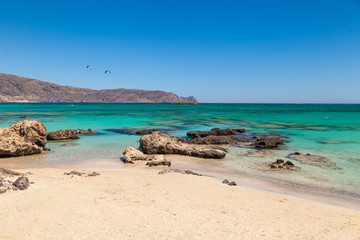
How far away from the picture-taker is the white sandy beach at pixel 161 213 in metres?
4.92

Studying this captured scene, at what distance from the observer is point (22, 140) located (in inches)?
545

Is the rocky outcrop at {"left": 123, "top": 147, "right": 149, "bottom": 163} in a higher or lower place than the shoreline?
→ higher

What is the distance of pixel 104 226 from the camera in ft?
16.7

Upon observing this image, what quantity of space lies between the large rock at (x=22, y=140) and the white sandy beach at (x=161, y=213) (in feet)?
20.1

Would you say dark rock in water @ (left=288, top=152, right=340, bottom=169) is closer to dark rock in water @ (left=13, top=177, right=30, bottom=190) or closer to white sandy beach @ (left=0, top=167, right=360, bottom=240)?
white sandy beach @ (left=0, top=167, right=360, bottom=240)

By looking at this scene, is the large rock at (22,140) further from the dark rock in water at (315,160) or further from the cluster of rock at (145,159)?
the dark rock in water at (315,160)

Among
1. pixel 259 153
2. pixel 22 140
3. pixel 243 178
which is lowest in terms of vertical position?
pixel 243 178

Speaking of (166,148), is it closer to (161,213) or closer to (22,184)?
(22,184)

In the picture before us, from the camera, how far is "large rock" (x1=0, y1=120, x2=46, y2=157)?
12.9m

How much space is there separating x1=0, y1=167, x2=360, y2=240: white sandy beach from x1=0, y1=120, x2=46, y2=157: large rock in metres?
6.11

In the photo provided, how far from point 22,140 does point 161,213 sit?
11.8 metres

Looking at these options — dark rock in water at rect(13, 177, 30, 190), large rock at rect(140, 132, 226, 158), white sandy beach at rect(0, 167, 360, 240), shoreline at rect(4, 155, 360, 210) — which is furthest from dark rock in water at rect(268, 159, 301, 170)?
dark rock in water at rect(13, 177, 30, 190)

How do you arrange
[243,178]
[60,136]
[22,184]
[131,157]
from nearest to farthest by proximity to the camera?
[22,184] → [243,178] → [131,157] → [60,136]

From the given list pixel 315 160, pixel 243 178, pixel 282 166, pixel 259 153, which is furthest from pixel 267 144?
pixel 243 178
